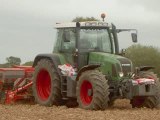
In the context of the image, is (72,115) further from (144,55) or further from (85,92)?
(144,55)

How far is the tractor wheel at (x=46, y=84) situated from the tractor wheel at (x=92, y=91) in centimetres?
101

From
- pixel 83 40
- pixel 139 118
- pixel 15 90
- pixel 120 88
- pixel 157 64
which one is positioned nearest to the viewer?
pixel 139 118

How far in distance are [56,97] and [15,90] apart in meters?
2.06

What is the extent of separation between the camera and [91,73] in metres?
14.3

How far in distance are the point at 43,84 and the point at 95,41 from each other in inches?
96.7

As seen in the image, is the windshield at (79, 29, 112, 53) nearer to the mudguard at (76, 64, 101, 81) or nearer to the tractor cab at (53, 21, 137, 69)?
the tractor cab at (53, 21, 137, 69)

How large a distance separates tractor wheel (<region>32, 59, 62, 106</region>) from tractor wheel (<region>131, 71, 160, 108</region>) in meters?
2.20

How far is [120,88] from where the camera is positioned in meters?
14.4

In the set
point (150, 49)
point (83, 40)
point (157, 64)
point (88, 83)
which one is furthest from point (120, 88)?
point (150, 49)

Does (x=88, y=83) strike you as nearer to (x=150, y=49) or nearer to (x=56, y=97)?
(x=56, y=97)

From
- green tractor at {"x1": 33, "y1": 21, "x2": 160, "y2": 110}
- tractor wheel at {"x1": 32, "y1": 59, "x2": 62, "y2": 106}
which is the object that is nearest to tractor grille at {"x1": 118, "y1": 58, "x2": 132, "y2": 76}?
green tractor at {"x1": 33, "y1": 21, "x2": 160, "y2": 110}

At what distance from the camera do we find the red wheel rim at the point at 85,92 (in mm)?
14621

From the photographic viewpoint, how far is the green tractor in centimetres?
1427

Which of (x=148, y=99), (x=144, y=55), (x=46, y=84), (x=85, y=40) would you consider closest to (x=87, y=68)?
(x=85, y=40)
